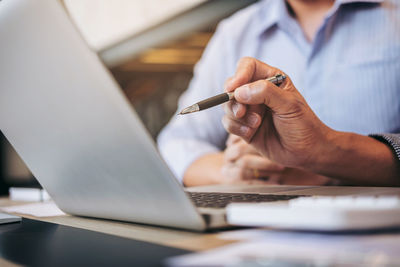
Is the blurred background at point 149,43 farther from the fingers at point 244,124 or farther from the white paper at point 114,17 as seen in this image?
the fingers at point 244,124

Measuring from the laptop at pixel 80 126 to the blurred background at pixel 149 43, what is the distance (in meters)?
0.80

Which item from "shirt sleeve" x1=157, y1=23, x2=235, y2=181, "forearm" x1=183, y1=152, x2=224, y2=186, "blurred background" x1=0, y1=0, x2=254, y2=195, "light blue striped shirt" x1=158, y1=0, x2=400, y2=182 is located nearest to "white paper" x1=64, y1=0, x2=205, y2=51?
"blurred background" x1=0, y1=0, x2=254, y2=195

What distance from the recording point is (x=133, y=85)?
3322mm

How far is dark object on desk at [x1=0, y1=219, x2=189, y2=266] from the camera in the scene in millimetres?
255

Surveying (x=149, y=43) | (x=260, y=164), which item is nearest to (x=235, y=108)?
(x=260, y=164)

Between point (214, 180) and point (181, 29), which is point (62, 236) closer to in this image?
point (214, 180)

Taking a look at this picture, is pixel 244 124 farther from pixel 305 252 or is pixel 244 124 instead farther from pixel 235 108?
pixel 305 252

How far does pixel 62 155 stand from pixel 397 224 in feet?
0.97

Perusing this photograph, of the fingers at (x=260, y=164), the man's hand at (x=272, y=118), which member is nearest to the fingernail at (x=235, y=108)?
the man's hand at (x=272, y=118)

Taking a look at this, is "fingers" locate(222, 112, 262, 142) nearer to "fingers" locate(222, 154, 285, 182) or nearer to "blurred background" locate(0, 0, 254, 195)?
"fingers" locate(222, 154, 285, 182)

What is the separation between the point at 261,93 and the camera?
480 mm

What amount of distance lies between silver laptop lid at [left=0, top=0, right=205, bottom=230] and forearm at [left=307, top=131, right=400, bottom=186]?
1.27 ft

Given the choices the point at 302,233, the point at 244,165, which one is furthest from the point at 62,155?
the point at 244,165

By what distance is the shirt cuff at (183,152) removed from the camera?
3.53ft
